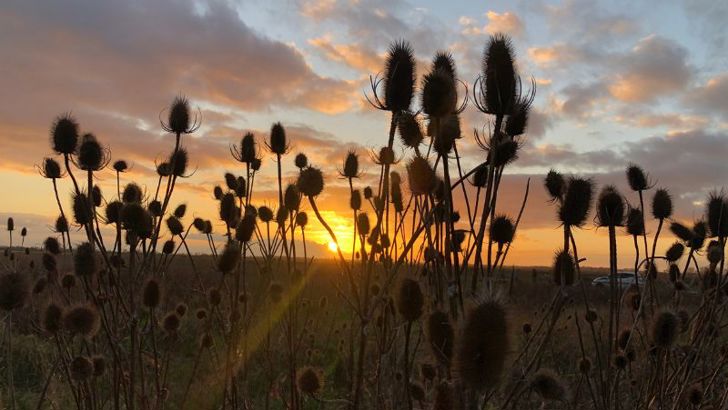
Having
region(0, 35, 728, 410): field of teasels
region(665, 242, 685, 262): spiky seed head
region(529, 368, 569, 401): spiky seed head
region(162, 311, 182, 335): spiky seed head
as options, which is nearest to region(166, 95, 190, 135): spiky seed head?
region(0, 35, 728, 410): field of teasels

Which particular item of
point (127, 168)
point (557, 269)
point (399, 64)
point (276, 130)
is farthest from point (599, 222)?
point (127, 168)

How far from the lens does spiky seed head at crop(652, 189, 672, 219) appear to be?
19.8 feet

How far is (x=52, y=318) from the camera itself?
13.0ft

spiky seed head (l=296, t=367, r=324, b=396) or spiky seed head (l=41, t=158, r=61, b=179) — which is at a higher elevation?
spiky seed head (l=41, t=158, r=61, b=179)

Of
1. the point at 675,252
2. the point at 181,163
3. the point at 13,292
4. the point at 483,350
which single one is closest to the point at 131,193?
the point at 181,163

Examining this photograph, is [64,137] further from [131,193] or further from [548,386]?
[548,386]

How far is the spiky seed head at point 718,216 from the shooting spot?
202 inches

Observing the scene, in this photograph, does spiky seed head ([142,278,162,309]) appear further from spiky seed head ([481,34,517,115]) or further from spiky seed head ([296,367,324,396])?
spiky seed head ([481,34,517,115])

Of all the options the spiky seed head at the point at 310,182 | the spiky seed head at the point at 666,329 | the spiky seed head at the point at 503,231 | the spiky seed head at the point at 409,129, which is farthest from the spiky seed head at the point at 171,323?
the spiky seed head at the point at 666,329

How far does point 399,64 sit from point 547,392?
1912 millimetres

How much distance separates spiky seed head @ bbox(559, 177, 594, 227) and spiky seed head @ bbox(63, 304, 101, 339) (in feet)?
9.75

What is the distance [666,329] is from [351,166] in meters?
2.43

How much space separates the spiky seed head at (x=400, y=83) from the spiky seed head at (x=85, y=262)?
2276 millimetres

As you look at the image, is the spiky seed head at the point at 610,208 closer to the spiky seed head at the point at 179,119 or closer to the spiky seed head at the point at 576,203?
the spiky seed head at the point at 576,203
